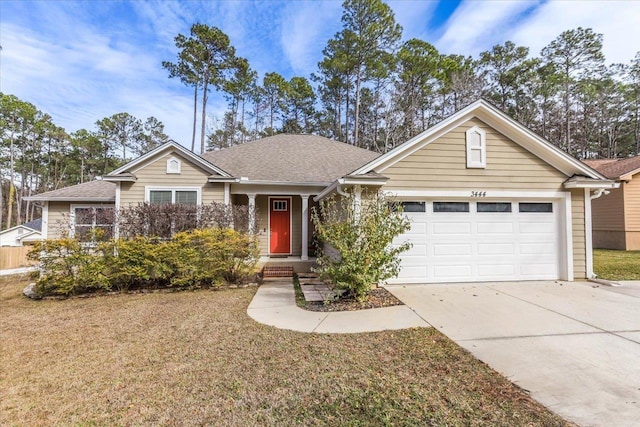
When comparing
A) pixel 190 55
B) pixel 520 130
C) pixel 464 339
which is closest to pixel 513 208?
pixel 520 130

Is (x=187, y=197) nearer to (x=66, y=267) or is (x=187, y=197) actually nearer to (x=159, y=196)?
(x=159, y=196)

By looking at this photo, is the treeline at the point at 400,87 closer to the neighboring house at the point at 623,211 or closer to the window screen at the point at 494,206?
the neighboring house at the point at 623,211

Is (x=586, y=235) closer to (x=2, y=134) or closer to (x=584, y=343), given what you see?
(x=584, y=343)

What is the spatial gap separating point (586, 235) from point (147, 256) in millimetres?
11331

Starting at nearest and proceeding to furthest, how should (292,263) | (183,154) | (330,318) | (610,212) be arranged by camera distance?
1. (330,318)
2. (183,154)
3. (292,263)
4. (610,212)

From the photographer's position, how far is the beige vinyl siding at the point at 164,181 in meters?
9.27

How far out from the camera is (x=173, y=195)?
9.45m

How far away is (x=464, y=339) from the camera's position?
409cm

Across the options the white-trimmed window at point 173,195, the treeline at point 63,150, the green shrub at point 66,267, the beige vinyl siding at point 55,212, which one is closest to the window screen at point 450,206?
the white-trimmed window at point 173,195

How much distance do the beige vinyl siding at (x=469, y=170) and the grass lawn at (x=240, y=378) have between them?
4161 mm

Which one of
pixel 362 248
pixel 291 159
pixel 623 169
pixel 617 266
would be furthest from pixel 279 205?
pixel 623 169

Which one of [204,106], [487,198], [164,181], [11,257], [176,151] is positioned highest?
[204,106]

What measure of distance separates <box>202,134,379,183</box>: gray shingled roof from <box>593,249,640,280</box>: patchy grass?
8630mm

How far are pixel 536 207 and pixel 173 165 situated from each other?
10.8 m
